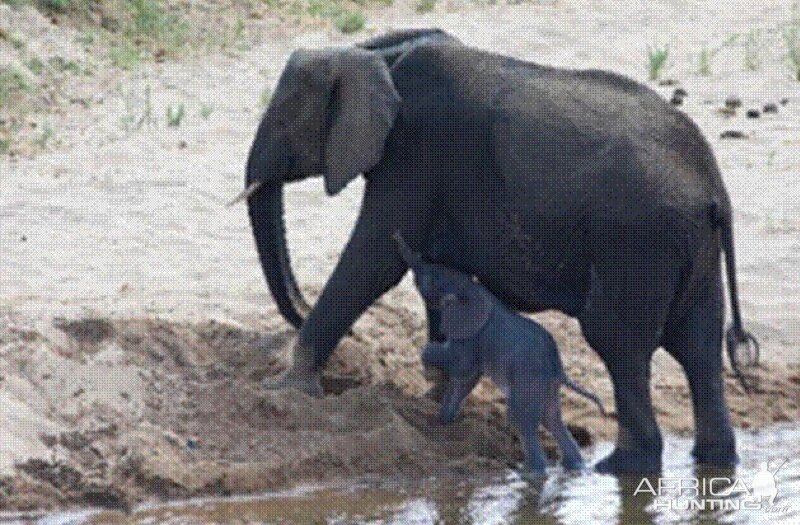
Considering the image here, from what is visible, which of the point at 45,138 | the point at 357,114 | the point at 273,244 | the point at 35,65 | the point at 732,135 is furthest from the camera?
the point at 35,65

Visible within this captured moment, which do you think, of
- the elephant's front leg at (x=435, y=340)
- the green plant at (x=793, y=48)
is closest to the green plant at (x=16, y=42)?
the green plant at (x=793, y=48)

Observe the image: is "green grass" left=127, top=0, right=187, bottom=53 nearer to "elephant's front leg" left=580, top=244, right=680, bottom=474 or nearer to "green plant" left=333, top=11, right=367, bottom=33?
"green plant" left=333, top=11, right=367, bottom=33

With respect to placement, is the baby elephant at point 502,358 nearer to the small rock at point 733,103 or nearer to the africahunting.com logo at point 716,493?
the africahunting.com logo at point 716,493

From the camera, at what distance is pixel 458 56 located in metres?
10.1

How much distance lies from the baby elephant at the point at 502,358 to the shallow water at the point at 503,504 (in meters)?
0.19

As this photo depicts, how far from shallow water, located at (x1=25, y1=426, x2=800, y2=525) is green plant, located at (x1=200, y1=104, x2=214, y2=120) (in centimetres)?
508

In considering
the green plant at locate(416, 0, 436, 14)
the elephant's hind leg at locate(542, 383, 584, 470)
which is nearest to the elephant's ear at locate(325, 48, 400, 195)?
the elephant's hind leg at locate(542, 383, 584, 470)

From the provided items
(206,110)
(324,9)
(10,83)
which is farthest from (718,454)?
(324,9)

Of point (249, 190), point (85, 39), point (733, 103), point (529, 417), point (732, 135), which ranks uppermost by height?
point (249, 190)

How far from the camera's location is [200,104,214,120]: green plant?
14562 millimetres

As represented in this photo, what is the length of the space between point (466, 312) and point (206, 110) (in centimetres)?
505

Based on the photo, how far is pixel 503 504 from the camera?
9.53m

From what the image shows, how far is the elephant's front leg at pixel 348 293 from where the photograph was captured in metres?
10.1

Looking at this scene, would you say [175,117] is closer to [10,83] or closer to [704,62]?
[10,83]
